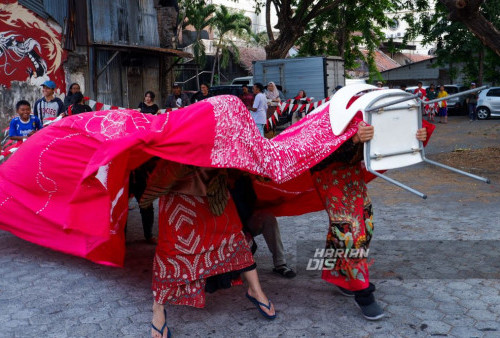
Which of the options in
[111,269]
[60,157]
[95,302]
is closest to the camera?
[95,302]

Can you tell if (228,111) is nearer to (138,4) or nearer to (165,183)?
(165,183)

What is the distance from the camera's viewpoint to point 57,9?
14.0m

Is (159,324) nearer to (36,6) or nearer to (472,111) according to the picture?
(36,6)

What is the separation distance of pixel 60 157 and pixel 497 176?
7832 mm

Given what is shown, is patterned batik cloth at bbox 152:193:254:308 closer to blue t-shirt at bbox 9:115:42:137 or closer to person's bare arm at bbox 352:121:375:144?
person's bare arm at bbox 352:121:375:144

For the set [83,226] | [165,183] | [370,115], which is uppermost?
[370,115]

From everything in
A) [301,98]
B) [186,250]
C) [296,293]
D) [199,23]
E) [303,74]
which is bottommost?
[296,293]

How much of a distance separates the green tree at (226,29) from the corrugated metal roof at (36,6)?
74.4 ft

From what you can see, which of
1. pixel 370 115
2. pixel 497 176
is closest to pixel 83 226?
pixel 370 115

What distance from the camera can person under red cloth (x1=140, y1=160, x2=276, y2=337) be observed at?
11.6 ft

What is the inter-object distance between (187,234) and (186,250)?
0.11 meters

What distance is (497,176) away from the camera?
9570 millimetres

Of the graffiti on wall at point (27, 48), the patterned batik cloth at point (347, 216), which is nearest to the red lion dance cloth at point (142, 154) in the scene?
the patterned batik cloth at point (347, 216)

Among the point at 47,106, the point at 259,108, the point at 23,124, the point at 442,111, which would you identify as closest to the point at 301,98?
the point at 259,108
